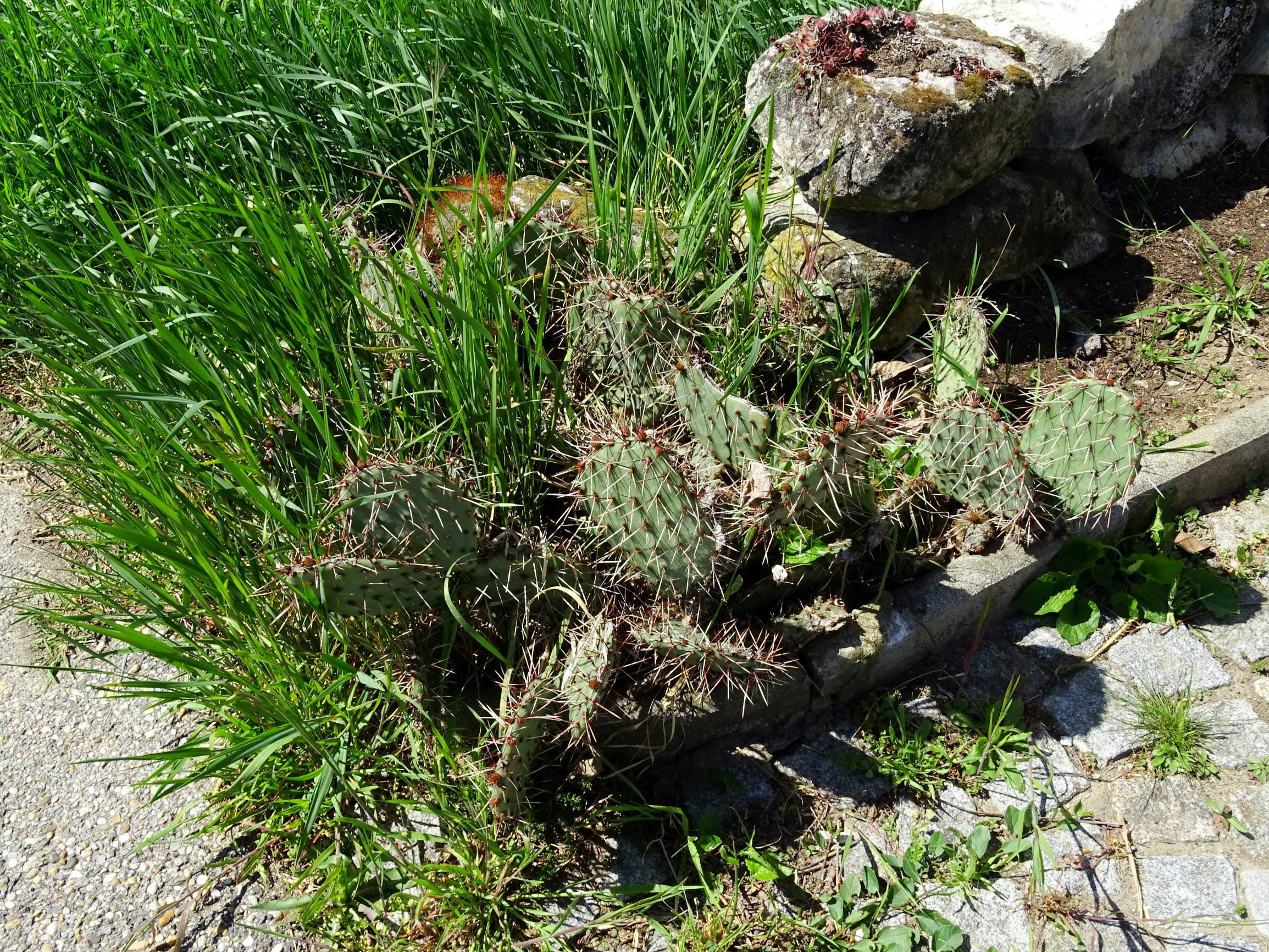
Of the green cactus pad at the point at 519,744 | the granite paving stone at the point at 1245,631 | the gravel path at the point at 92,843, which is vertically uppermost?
the granite paving stone at the point at 1245,631

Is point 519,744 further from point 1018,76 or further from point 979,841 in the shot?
point 1018,76

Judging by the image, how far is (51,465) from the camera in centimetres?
294

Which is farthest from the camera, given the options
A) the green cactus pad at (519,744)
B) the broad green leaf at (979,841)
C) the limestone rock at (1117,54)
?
the limestone rock at (1117,54)

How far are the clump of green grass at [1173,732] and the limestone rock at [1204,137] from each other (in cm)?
229

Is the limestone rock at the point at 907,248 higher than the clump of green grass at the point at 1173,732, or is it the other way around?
the limestone rock at the point at 907,248

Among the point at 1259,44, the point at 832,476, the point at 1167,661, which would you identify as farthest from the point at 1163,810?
the point at 1259,44

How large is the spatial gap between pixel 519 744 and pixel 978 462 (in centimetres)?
137

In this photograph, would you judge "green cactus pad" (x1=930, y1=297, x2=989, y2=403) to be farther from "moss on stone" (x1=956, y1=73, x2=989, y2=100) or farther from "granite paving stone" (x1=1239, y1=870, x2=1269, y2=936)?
"granite paving stone" (x1=1239, y1=870, x2=1269, y2=936)

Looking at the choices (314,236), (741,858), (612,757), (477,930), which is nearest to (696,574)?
(612,757)

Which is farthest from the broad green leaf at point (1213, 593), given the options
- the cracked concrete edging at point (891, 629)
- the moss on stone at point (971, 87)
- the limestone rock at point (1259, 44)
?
the limestone rock at point (1259, 44)

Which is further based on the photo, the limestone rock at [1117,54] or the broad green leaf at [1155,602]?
the limestone rock at [1117,54]

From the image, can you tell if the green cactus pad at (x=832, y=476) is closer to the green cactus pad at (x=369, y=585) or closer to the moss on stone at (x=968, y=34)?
the green cactus pad at (x=369, y=585)

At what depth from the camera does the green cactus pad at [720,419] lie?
229 centimetres

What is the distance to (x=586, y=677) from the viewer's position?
6.52 ft
